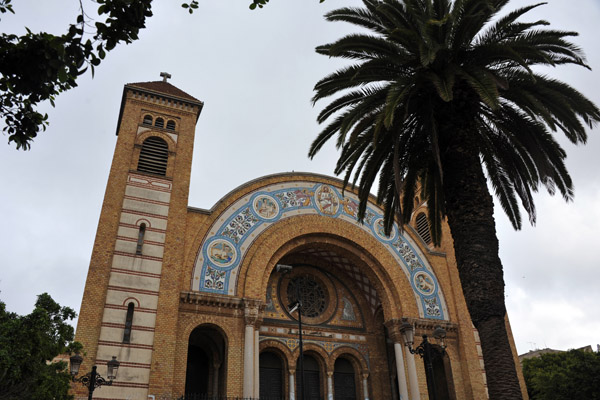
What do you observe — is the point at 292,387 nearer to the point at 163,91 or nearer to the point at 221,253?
the point at 221,253

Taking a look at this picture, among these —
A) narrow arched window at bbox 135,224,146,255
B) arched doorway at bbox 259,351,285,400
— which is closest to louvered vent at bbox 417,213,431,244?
arched doorway at bbox 259,351,285,400

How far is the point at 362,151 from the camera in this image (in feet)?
46.9

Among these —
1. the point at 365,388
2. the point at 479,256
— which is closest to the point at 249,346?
the point at 365,388

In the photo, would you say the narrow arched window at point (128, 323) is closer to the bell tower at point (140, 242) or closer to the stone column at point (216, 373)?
the bell tower at point (140, 242)

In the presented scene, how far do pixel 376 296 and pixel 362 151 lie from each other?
12616 mm

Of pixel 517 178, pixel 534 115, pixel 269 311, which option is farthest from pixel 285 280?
pixel 534 115

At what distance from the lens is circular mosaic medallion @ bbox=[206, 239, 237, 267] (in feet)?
65.4

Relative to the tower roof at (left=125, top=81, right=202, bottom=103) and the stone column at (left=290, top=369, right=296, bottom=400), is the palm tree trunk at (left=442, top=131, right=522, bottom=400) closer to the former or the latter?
the stone column at (left=290, top=369, right=296, bottom=400)

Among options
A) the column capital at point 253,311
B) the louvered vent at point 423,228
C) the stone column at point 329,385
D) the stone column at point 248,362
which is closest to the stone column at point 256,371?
the stone column at point 248,362

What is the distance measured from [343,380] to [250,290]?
24.2ft

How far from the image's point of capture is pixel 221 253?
20.1m

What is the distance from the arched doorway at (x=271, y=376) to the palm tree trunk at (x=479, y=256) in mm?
13378

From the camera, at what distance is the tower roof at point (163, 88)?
22.9 meters

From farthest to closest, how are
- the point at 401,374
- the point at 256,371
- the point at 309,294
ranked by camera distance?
the point at 309,294 → the point at 401,374 → the point at 256,371
